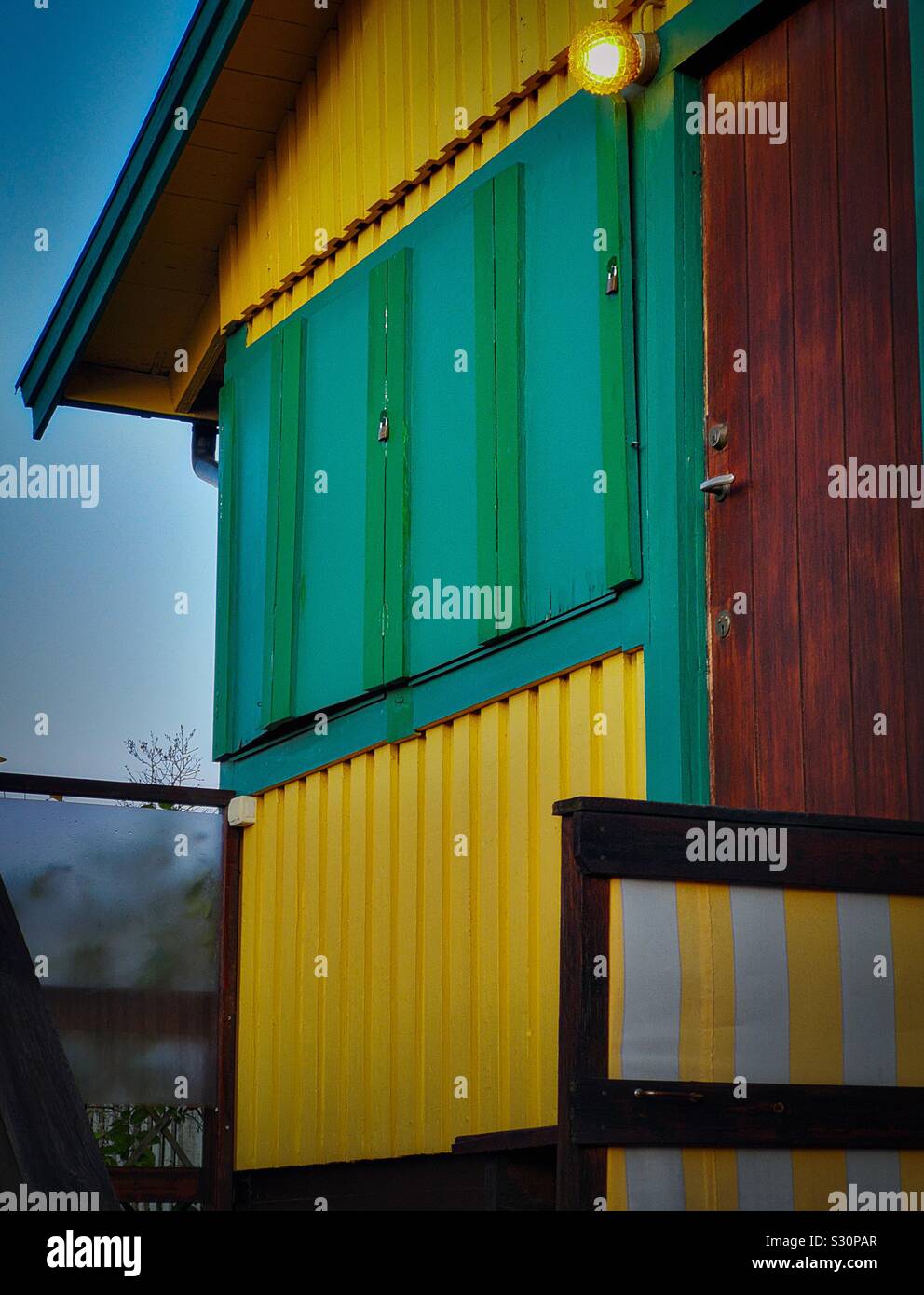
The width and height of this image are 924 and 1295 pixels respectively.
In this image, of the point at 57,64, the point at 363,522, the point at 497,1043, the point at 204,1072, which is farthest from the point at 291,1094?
the point at 57,64

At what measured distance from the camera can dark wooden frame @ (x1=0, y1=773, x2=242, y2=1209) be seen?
25.0ft

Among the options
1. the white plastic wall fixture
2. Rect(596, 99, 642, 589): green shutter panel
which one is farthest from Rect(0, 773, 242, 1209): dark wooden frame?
Rect(596, 99, 642, 589): green shutter panel

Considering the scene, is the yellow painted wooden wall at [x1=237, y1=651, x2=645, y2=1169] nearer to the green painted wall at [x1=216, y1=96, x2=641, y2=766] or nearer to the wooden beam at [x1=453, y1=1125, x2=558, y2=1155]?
the green painted wall at [x1=216, y1=96, x2=641, y2=766]

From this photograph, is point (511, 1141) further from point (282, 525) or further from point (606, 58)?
point (282, 525)

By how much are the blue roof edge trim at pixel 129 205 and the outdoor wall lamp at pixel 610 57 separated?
256 cm

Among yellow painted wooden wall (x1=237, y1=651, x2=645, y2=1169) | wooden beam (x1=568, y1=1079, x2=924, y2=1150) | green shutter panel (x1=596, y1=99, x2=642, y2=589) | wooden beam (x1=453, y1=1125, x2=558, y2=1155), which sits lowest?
Answer: wooden beam (x1=453, y1=1125, x2=558, y2=1155)

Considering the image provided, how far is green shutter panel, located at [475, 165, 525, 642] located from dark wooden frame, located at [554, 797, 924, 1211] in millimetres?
2448

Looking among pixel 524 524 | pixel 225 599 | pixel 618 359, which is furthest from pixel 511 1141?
pixel 225 599

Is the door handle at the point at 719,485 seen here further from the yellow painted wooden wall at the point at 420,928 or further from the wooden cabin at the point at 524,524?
the yellow painted wooden wall at the point at 420,928

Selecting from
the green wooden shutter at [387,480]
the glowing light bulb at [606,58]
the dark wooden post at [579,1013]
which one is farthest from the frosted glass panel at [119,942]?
the dark wooden post at [579,1013]

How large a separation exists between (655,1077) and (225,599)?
5.27 metres

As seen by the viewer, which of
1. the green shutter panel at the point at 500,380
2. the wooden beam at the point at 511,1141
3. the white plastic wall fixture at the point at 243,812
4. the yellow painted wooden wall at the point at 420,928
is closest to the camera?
the wooden beam at the point at 511,1141

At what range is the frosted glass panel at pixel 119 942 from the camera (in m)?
7.51
